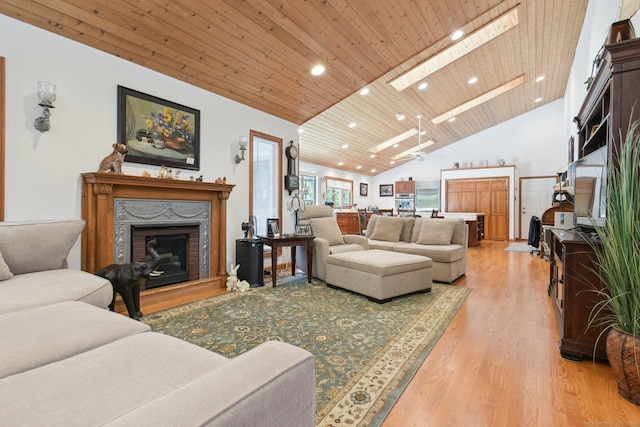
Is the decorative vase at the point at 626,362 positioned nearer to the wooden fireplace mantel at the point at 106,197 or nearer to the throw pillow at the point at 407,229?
the throw pillow at the point at 407,229

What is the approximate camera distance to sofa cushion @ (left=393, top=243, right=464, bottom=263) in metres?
3.93

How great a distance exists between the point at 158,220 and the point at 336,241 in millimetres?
2363

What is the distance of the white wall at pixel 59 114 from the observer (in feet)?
7.68

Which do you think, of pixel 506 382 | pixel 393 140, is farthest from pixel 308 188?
pixel 506 382

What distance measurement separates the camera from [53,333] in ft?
3.76

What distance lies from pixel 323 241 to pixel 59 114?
2.94m

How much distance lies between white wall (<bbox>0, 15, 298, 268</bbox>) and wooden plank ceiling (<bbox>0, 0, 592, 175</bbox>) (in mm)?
130

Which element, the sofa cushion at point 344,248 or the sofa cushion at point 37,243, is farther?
the sofa cushion at point 344,248

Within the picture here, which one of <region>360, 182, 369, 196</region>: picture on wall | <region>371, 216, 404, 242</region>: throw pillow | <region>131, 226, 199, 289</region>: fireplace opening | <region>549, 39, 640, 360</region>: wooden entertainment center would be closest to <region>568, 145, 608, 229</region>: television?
<region>549, 39, 640, 360</region>: wooden entertainment center

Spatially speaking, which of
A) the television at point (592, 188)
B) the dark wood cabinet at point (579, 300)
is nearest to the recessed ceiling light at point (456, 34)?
the television at point (592, 188)

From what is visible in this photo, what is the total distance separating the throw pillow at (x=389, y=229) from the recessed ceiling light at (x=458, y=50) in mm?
2389

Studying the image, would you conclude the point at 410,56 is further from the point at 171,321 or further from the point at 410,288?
the point at 171,321

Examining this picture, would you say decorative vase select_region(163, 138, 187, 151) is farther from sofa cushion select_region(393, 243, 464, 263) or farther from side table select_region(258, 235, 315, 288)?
sofa cushion select_region(393, 243, 464, 263)

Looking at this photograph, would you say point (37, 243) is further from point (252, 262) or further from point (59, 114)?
point (252, 262)
